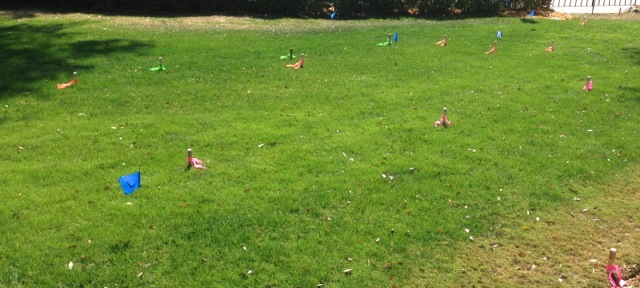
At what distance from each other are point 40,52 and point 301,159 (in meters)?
8.22

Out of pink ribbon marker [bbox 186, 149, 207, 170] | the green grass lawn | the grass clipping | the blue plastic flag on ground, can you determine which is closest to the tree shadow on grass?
the green grass lawn

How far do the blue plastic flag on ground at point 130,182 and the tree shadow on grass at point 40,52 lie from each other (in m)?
4.73

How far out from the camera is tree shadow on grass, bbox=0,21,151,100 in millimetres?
11938

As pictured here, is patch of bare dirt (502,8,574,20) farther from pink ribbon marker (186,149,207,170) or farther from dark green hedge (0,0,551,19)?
pink ribbon marker (186,149,207,170)

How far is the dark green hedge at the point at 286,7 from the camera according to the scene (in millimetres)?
19438

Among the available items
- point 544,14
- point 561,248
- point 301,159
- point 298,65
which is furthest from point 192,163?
point 544,14

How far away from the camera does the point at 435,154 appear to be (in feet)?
29.9

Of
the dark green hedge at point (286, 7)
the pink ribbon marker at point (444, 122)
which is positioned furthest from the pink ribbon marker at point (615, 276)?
the dark green hedge at point (286, 7)

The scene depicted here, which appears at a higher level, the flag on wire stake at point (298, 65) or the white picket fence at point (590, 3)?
the white picket fence at point (590, 3)

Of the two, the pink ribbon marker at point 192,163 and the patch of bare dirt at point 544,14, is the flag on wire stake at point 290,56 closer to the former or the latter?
the pink ribbon marker at point 192,163

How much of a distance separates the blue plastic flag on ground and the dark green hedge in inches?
512

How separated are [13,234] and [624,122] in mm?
9639

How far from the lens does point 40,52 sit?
14.0 meters

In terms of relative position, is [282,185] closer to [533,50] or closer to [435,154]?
[435,154]
